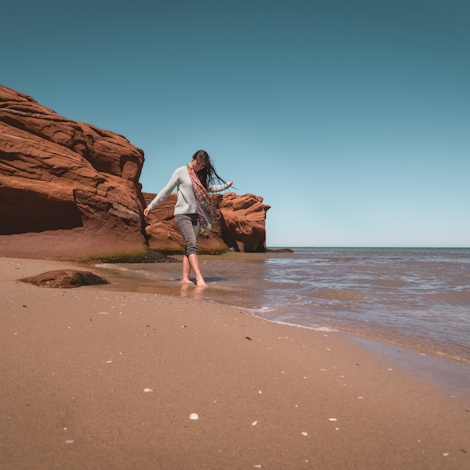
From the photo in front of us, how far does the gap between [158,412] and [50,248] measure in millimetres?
11161

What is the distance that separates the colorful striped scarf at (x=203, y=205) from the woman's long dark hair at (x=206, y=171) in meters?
0.18

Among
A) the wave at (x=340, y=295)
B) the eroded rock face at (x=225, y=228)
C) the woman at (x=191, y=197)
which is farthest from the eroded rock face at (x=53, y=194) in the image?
the wave at (x=340, y=295)

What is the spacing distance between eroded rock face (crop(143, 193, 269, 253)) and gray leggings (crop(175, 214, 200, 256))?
29.8 ft

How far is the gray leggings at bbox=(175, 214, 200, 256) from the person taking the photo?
570 centimetres

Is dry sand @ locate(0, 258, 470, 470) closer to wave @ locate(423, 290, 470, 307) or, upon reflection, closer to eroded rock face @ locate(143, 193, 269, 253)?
wave @ locate(423, 290, 470, 307)

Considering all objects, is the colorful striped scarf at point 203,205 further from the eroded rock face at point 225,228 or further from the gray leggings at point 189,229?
the eroded rock face at point 225,228

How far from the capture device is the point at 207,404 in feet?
4.24

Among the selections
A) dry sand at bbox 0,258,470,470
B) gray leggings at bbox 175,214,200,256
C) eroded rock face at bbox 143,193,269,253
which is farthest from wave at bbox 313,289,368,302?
eroded rock face at bbox 143,193,269,253

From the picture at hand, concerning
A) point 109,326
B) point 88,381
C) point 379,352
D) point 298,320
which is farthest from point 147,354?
point 298,320

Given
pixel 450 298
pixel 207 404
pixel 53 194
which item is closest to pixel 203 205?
pixel 450 298

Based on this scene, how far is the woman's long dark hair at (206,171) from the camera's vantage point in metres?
5.95

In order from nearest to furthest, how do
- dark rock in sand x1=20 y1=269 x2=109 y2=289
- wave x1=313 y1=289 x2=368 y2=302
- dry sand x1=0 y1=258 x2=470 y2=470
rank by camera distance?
dry sand x1=0 y1=258 x2=470 y2=470 → dark rock in sand x1=20 y1=269 x2=109 y2=289 → wave x1=313 y1=289 x2=368 y2=302

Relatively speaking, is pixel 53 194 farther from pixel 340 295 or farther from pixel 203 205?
pixel 340 295

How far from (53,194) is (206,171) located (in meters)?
7.23
